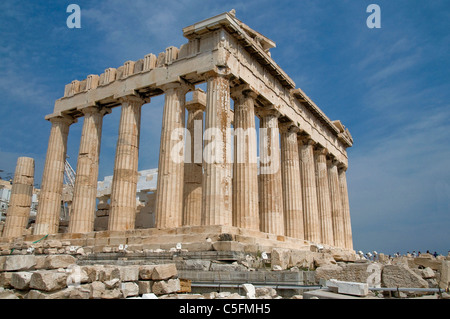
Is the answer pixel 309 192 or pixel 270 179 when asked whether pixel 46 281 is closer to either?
pixel 270 179

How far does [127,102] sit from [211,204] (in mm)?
8642

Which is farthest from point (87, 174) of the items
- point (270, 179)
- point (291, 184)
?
point (291, 184)

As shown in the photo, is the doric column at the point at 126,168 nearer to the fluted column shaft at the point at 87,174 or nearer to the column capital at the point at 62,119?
the fluted column shaft at the point at 87,174

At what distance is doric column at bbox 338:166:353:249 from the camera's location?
106ft

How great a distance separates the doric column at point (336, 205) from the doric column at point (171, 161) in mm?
17113

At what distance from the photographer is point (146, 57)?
2055 cm

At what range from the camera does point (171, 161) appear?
18.0m

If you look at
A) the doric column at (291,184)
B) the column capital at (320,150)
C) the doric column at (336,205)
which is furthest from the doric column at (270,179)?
the doric column at (336,205)

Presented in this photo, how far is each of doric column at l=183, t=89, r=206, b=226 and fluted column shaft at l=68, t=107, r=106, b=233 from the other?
5494mm

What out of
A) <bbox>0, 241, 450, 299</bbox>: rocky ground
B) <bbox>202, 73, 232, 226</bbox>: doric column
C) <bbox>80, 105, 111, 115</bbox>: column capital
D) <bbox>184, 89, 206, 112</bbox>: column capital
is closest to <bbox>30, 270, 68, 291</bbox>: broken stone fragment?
<bbox>0, 241, 450, 299</bbox>: rocky ground
